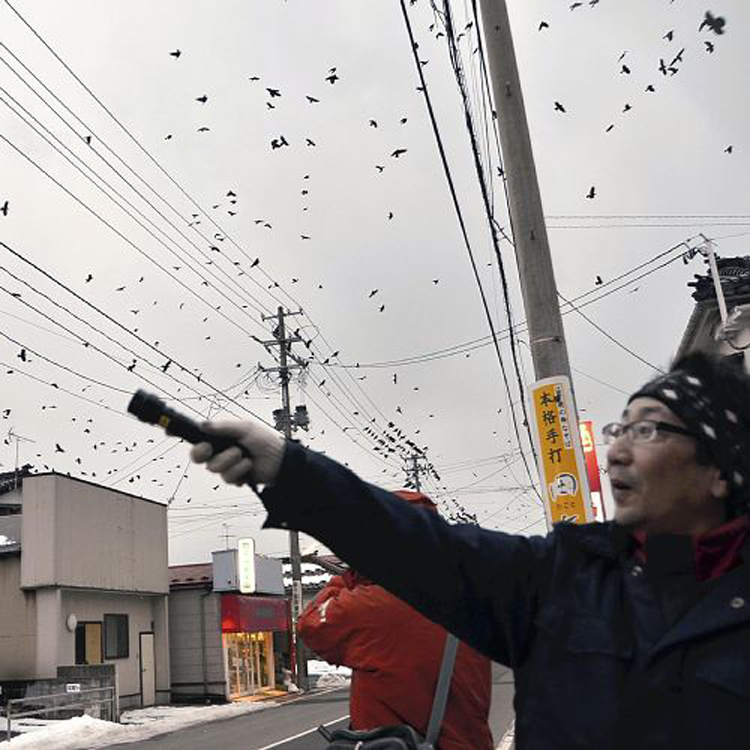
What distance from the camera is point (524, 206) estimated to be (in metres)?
5.85

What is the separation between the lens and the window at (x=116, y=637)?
26266 millimetres

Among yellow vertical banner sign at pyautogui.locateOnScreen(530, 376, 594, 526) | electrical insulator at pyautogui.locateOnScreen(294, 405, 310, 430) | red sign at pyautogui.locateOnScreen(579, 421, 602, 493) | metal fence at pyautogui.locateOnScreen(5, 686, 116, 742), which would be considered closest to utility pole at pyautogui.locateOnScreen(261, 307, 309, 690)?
electrical insulator at pyautogui.locateOnScreen(294, 405, 310, 430)

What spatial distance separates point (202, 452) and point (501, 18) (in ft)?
18.4

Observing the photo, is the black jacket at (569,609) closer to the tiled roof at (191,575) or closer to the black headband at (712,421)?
the black headband at (712,421)

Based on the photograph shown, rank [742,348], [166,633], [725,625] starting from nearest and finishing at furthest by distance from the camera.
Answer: [725,625], [742,348], [166,633]

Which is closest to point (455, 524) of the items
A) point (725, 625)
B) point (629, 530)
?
point (629, 530)

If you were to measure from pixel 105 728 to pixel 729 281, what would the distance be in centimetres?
1622

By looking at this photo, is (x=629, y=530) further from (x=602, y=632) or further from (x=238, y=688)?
(x=238, y=688)

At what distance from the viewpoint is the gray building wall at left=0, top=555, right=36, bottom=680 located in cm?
2364

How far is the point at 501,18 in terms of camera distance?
634 cm

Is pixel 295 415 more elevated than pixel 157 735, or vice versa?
pixel 295 415

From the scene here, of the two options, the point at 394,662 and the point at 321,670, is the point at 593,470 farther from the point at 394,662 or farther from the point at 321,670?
the point at 321,670

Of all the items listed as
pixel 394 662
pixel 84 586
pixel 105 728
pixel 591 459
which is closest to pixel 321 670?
pixel 84 586

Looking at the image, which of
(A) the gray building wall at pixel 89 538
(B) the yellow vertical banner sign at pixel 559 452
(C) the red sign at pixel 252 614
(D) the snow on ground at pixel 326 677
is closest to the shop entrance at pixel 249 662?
(C) the red sign at pixel 252 614
